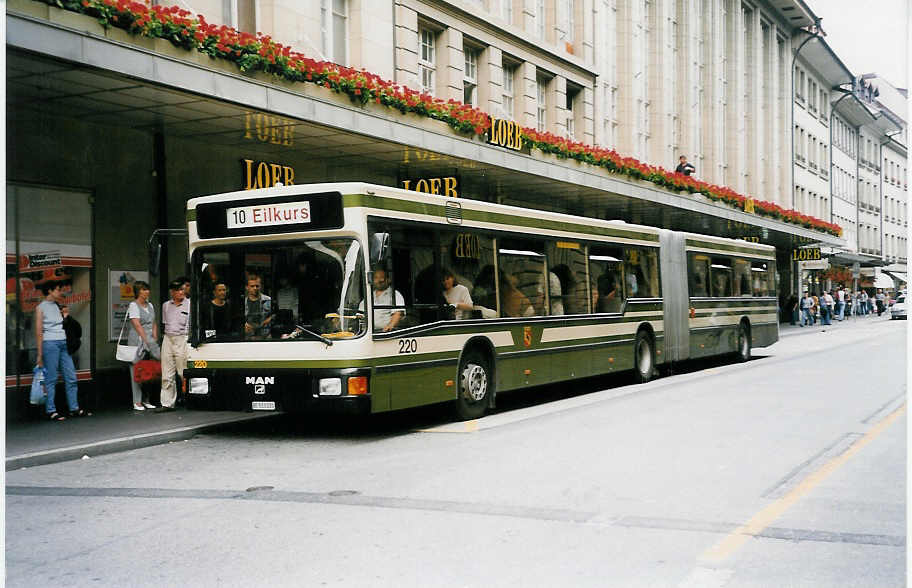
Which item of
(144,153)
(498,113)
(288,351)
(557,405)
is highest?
(498,113)

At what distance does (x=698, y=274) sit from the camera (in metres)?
20.6

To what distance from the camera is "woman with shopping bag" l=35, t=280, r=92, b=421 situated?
41.1 ft

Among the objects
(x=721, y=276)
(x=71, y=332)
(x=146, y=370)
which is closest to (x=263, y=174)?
(x=146, y=370)

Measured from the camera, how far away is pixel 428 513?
22.6 ft

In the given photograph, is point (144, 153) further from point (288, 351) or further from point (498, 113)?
point (498, 113)

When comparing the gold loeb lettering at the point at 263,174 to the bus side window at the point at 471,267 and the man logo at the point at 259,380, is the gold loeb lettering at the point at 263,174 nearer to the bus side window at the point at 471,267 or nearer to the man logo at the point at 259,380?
the bus side window at the point at 471,267

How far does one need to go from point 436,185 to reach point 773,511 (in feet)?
50.0

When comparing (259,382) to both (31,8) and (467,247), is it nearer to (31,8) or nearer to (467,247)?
(467,247)

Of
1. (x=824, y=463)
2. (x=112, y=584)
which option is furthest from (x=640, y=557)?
(x=824, y=463)

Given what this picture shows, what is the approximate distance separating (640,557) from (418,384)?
6072 millimetres

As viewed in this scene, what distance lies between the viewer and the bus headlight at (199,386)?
1125cm

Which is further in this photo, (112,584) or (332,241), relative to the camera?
(332,241)

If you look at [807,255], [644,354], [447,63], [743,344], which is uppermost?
[447,63]

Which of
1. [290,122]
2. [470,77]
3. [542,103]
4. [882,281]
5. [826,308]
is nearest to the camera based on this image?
[290,122]
